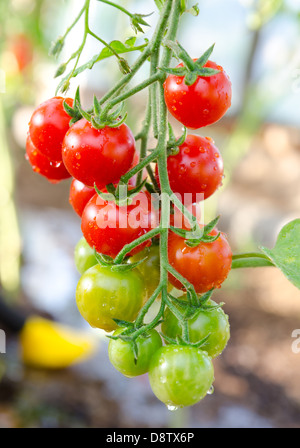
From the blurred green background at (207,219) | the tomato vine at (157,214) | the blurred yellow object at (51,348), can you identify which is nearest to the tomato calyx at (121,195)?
the tomato vine at (157,214)

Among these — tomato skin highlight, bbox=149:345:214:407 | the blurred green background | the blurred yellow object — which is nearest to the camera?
tomato skin highlight, bbox=149:345:214:407

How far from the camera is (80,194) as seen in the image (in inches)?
15.8

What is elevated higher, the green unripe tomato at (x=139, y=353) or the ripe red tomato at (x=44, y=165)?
the ripe red tomato at (x=44, y=165)

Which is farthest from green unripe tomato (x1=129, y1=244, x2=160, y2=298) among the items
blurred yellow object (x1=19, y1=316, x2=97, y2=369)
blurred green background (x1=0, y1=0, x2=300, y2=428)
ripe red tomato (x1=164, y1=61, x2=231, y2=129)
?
blurred yellow object (x1=19, y1=316, x2=97, y2=369)

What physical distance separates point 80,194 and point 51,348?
1.52 meters

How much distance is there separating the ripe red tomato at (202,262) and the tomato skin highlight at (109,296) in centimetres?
3

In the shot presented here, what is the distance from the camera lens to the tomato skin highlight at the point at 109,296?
350 millimetres

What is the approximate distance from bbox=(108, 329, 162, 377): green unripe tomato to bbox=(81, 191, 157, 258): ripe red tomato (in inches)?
2.5

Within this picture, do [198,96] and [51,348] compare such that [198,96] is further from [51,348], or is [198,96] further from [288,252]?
[51,348]

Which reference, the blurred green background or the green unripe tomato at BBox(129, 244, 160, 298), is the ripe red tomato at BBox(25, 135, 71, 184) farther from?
the blurred green background

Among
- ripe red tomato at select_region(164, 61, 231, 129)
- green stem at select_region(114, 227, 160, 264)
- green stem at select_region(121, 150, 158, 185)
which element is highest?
ripe red tomato at select_region(164, 61, 231, 129)

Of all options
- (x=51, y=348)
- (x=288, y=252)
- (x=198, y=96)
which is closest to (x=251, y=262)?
(x=288, y=252)

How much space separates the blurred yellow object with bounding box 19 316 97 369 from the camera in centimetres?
182

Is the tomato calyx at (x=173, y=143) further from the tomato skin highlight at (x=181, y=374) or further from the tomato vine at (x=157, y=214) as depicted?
the tomato skin highlight at (x=181, y=374)
